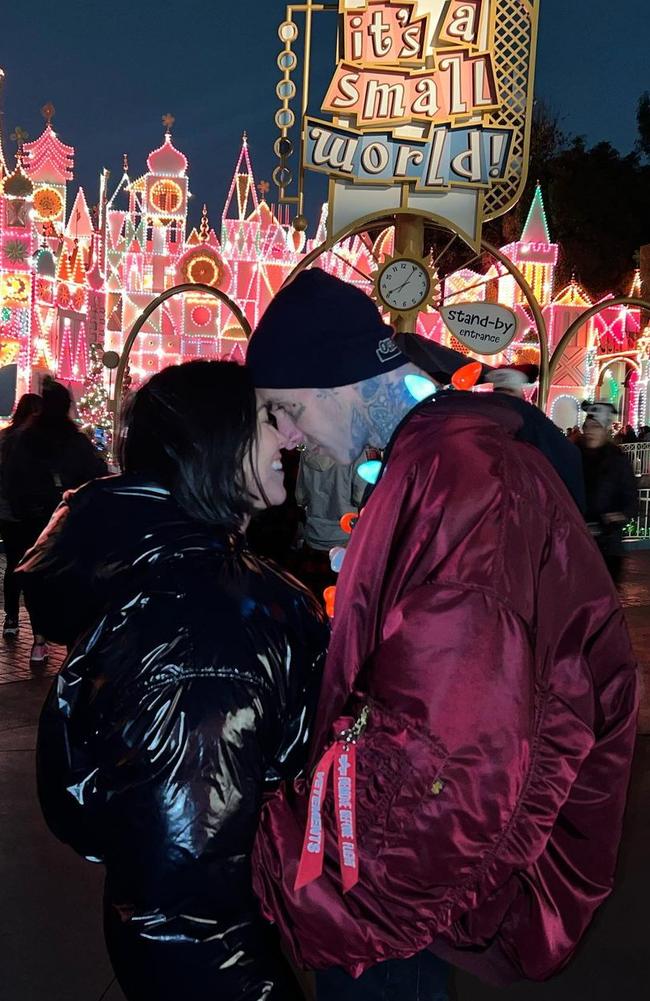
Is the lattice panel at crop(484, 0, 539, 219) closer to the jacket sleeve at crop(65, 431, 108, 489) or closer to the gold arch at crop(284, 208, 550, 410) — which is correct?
the gold arch at crop(284, 208, 550, 410)

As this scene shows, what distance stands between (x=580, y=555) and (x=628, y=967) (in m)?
2.49

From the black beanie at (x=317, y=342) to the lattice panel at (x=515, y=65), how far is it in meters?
9.84

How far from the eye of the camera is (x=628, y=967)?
332 centimetres

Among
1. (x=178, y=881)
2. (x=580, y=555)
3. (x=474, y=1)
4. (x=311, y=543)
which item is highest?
(x=474, y=1)

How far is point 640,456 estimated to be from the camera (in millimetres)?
18094

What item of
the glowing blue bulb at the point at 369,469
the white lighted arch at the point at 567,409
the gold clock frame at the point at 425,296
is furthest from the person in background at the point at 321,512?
the white lighted arch at the point at 567,409

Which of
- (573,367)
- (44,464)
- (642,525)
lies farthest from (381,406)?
(573,367)

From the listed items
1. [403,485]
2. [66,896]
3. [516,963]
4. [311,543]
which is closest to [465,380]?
[403,485]

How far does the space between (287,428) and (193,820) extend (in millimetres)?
724

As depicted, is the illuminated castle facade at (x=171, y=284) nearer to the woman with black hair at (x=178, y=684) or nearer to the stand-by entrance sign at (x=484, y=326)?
the stand-by entrance sign at (x=484, y=326)

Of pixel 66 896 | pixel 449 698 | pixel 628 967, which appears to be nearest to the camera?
pixel 449 698

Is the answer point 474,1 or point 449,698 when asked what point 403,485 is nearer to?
point 449,698

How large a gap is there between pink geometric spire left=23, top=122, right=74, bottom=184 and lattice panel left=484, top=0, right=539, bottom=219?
63.3ft

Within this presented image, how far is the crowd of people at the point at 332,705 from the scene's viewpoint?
4.18 ft
